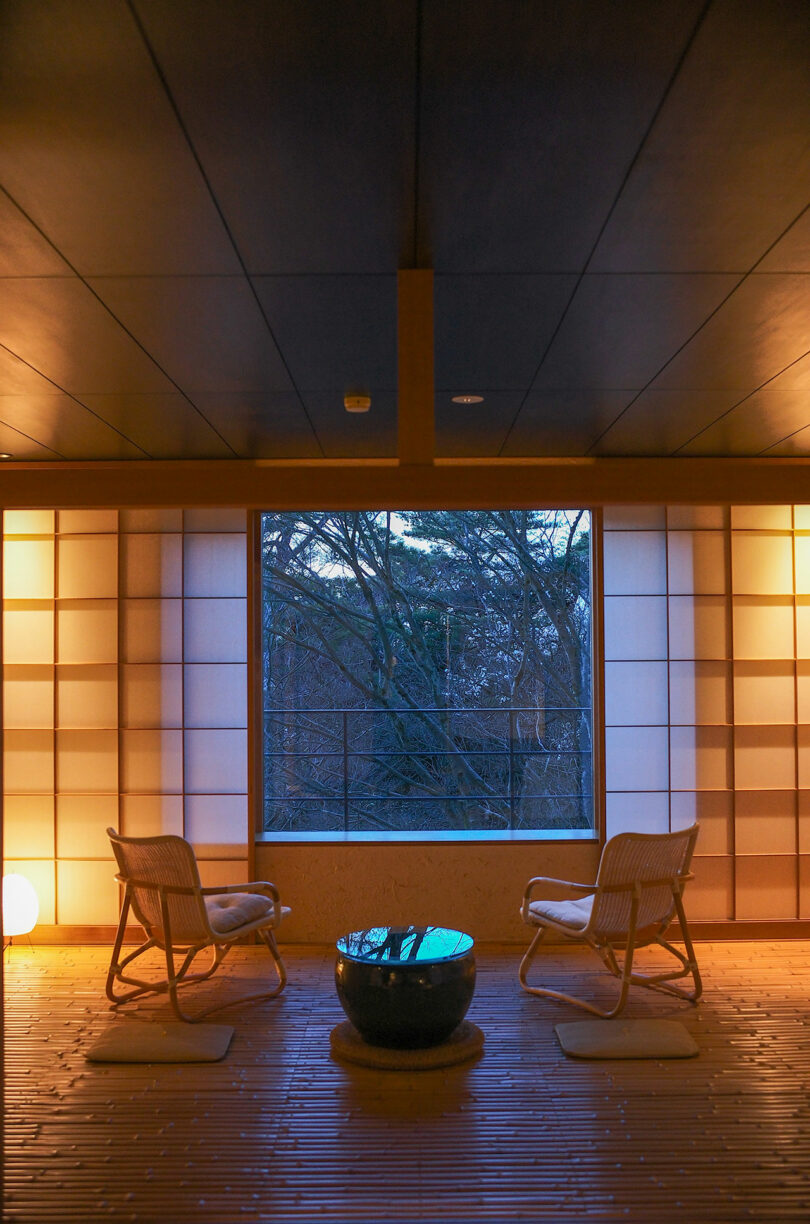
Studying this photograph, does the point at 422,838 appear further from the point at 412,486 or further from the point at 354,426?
the point at 412,486

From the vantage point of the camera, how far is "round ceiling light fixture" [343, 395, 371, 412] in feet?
12.8

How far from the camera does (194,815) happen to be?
5250mm

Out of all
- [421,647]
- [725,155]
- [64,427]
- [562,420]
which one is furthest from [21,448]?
[421,647]

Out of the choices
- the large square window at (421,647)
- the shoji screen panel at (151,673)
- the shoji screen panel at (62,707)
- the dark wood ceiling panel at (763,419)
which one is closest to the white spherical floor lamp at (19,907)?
the shoji screen panel at (62,707)

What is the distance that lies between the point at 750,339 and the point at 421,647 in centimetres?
710

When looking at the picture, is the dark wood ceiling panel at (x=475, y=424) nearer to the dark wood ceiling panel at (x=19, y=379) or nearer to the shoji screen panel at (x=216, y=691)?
the shoji screen panel at (x=216, y=691)

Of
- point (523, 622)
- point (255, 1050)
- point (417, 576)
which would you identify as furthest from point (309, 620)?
point (255, 1050)

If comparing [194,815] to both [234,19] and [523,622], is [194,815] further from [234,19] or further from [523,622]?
[523,622]

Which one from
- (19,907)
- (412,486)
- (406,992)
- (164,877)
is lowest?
(19,907)

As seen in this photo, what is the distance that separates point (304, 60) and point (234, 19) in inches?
5.8

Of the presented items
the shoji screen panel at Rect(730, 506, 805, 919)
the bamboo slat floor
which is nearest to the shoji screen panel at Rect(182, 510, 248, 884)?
the bamboo slat floor

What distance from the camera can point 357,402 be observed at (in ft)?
12.9

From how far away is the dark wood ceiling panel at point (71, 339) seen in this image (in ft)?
8.95

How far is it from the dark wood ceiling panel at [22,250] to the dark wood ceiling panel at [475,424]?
1.75 meters
